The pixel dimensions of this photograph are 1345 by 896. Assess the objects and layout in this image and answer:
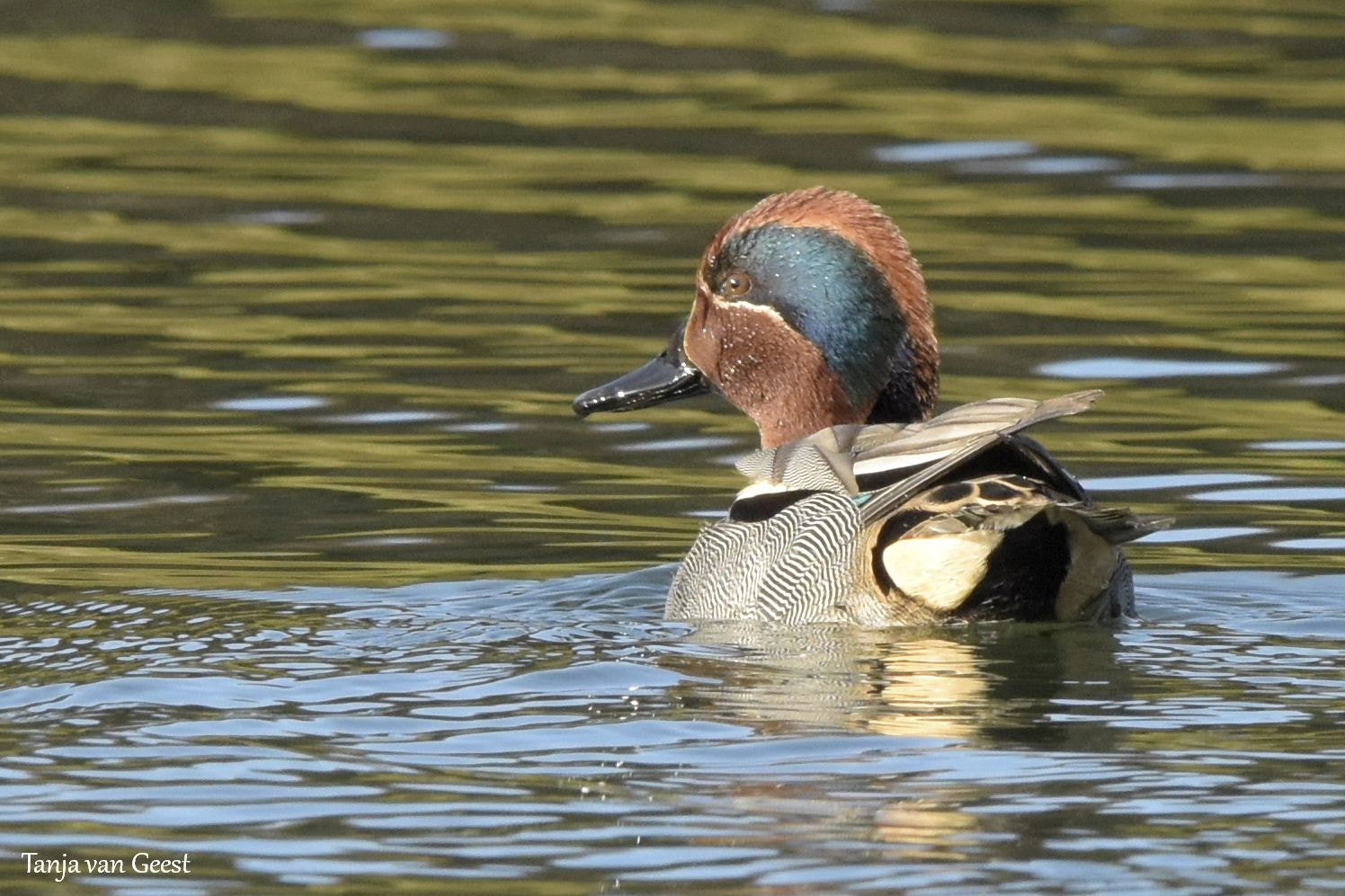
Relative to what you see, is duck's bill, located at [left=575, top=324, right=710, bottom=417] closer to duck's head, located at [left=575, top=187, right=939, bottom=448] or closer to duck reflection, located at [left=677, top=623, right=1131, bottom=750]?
duck's head, located at [left=575, top=187, right=939, bottom=448]

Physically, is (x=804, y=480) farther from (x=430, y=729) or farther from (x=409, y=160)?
(x=409, y=160)

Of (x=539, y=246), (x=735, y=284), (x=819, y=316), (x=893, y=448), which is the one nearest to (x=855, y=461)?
(x=893, y=448)

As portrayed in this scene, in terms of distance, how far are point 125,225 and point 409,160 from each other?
2054 mm

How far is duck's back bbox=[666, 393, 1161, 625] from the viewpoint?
7.61 meters

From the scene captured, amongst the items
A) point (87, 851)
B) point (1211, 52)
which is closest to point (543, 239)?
point (1211, 52)

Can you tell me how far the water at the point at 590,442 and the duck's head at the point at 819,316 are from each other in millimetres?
830

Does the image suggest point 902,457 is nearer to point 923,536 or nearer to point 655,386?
point 923,536

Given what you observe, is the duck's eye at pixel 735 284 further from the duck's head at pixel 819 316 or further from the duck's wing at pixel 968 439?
the duck's wing at pixel 968 439

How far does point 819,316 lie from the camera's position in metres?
8.98

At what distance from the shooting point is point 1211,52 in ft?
62.4

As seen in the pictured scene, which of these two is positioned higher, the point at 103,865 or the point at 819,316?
the point at 819,316

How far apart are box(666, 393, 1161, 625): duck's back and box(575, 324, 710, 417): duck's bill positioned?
1391 mm

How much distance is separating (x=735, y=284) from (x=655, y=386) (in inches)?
26.8

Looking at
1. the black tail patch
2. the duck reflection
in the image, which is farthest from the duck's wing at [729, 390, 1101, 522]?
the duck reflection
